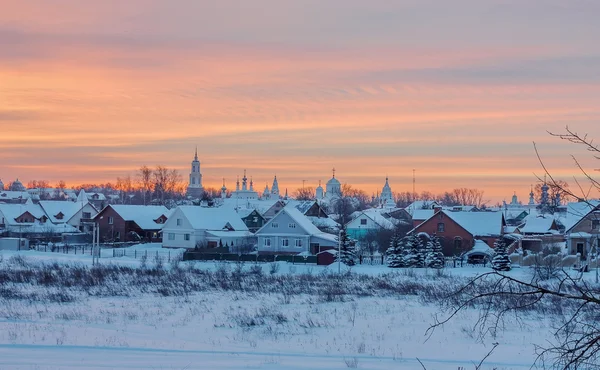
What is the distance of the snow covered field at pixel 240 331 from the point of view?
15000mm

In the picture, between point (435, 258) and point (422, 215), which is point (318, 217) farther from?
point (435, 258)

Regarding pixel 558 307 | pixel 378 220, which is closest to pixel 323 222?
pixel 378 220

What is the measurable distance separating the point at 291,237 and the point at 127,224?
21978mm

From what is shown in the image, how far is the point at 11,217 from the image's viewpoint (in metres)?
84.4

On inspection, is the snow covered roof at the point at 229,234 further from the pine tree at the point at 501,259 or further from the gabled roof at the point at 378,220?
the pine tree at the point at 501,259

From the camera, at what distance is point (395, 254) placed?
49.4 metres

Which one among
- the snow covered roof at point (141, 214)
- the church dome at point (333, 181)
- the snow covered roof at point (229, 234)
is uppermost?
the church dome at point (333, 181)

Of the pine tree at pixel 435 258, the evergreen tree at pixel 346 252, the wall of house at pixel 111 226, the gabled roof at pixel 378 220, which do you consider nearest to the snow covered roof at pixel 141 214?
the wall of house at pixel 111 226

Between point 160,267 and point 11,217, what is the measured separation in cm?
5016

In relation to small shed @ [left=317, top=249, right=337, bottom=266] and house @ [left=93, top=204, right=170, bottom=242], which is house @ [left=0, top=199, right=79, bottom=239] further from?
small shed @ [left=317, top=249, right=337, bottom=266]

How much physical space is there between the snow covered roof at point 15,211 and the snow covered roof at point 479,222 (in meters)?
55.0

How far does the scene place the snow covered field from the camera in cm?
1500

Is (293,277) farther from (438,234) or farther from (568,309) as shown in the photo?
(438,234)

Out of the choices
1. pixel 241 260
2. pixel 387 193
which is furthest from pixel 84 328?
pixel 387 193
